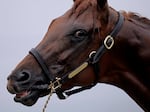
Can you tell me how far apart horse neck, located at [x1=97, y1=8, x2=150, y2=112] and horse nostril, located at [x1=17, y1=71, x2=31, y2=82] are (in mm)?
236

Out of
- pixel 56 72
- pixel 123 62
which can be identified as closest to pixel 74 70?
pixel 56 72

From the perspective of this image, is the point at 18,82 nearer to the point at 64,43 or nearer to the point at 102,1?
the point at 64,43

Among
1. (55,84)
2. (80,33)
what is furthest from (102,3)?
(55,84)

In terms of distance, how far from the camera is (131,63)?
1.10m

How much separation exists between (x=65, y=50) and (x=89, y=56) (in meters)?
0.08

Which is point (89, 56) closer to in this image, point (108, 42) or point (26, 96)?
point (108, 42)

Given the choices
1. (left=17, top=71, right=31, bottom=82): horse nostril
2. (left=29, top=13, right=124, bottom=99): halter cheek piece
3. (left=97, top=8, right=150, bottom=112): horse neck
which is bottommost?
(left=97, top=8, right=150, bottom=112): horse neck

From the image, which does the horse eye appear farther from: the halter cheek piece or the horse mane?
the horse mane

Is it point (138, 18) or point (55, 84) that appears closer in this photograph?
point (55, 84)

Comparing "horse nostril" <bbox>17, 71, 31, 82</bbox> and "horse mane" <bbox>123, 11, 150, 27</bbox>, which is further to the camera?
"horse mane" <bbox>123, 11, 150, 27</bbox>

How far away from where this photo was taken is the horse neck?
1082 mm

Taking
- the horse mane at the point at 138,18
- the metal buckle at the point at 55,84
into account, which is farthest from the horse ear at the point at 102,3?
the metal buckle at the point at 55,84

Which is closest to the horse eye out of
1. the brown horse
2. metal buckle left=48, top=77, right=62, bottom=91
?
the brown horse

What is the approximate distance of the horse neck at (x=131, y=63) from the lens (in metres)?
1.08
